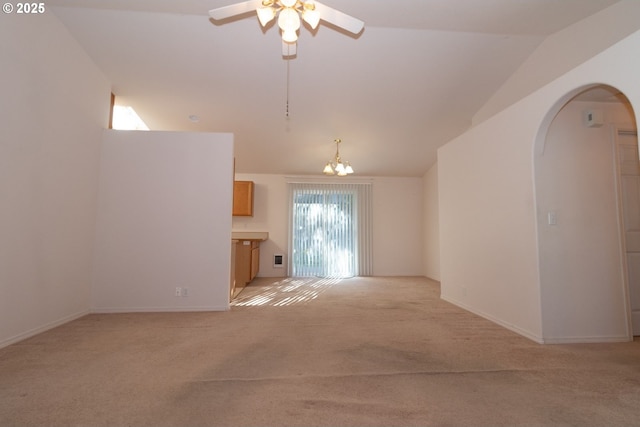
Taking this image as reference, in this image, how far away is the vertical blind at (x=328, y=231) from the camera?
6.80 meters

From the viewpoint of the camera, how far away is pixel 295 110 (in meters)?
4.54

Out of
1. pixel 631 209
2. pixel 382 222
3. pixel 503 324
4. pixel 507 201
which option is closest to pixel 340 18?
pixel 507 201

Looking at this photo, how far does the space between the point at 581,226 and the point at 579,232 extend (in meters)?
0.06

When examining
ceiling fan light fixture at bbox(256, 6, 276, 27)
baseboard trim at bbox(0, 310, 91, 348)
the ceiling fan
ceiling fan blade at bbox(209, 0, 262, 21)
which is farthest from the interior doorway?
baseboard trim at bbox(0, 310, 91, 348)

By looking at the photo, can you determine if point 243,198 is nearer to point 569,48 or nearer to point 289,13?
point 289,13

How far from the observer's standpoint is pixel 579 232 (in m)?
2.73

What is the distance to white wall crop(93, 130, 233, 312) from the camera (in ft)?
11.9

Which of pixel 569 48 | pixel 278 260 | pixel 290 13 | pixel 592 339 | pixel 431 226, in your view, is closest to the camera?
pixel 290 13

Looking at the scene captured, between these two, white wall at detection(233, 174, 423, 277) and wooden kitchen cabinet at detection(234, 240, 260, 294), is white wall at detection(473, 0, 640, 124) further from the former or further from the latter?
wooden kitchen cabinet at detection(234, 240, 260, 294)

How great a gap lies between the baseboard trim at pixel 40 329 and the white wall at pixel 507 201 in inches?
183

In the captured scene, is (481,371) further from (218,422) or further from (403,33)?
(403,33)

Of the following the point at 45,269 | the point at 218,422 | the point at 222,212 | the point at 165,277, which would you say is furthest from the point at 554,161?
the point at 45,269

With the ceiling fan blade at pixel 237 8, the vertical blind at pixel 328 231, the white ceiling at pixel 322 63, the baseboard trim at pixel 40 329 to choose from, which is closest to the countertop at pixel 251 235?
the vertical blind at pixel 328 231

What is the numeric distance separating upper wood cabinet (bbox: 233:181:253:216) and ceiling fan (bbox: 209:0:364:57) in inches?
177
